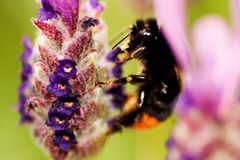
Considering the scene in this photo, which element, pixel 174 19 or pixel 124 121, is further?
pixel 124 121

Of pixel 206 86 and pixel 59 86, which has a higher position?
pixel 59 86

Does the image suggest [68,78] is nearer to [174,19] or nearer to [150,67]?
[150,67]

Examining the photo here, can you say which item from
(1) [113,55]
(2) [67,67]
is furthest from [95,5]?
(2) [67,67]

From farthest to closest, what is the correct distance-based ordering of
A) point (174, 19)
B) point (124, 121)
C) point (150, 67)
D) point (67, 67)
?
point (124, 121) < point (150, 67) < point (67, 67) < point (174, 19)

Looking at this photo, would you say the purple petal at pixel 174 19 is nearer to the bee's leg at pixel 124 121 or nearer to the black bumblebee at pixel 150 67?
the black bumblebee at pixel 150 67

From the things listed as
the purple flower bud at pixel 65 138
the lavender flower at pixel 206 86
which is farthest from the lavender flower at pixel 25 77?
the lavender flower at pixel 206 86

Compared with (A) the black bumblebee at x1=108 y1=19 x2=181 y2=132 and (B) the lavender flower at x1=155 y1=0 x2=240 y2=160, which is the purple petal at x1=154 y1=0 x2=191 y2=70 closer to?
(B) the lavender flower at x1=155 y1=0 x2=240 y2=160

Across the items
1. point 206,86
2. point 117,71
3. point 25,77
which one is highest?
point 25,77

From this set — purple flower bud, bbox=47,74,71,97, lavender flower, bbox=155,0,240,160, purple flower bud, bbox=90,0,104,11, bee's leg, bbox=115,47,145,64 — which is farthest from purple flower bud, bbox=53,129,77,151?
lavender flower, bbox=155,0,240,160
